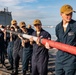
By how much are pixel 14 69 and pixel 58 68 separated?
505cm

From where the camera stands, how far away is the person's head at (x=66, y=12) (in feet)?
17.3

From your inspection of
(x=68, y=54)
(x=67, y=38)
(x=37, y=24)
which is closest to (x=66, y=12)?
(x=67, y=38)

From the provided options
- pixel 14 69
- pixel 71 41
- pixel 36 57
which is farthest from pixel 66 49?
pixel 14 69

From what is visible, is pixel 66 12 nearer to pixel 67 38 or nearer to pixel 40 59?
pixel 67 38

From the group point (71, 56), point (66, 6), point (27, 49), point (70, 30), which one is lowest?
point (27, 49)

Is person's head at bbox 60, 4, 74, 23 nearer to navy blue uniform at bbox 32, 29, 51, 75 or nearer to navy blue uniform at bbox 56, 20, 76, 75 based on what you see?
navy blue uniform at bbox 56, 20, 76, 75

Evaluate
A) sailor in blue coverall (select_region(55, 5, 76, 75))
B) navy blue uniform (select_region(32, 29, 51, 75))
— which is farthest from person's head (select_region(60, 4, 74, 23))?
navy blue uniform (select_region(32, 29, 51, 75))

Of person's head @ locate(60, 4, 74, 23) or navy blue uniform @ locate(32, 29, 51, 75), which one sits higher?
person's head @ locate(60, 4, 74, 23)

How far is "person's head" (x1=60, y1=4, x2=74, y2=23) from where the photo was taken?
5.29m

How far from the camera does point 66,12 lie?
5.29 m

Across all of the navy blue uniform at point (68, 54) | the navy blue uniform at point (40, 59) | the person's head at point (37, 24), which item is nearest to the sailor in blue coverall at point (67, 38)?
the navy blue uniform at point (68, 54)

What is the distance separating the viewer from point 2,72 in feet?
36.1

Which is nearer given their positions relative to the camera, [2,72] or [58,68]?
[58,68]

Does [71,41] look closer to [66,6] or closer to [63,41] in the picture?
[63,41]
